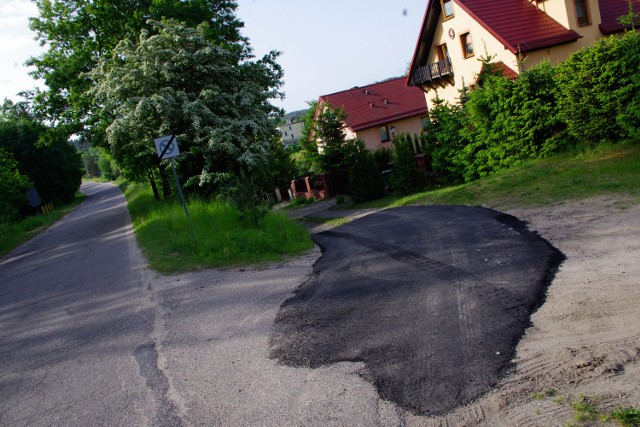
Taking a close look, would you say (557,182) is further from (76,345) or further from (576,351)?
(76,345)

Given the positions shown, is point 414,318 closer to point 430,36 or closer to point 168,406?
point 168,406

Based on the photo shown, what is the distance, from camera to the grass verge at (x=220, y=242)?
9.41m

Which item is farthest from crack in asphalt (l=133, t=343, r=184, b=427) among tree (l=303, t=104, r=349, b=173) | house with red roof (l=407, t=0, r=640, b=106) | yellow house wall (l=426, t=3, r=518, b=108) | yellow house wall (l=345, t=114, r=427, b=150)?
yellow house wall (l=345, t=114, r=427, b=150)

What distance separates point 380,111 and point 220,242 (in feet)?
113

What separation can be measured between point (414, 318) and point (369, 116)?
38.2 meters

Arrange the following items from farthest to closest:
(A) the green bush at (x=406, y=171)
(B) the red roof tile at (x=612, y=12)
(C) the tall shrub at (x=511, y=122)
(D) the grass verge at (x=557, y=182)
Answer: (B) the red roof tile at (x=612, y=12) → (A) the green bush at (x=406, y=171) → (C) the tall shrub at (x=511, y=122) → (D) the grass verge at (x=557, y=182)

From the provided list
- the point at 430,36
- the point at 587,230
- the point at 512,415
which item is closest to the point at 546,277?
the point at 587,230

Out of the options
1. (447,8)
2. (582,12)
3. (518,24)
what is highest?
(447,8)

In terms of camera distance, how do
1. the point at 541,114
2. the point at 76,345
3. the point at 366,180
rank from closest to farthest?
1. the point at 76,345
2. the point at 541,114
3. the point at 366,180

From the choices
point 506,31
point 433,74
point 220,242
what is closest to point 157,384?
point 220,242

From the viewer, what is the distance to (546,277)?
19.2 feet

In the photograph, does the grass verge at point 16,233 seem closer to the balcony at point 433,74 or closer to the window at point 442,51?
the balcony at point 433,74

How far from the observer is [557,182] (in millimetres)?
12305

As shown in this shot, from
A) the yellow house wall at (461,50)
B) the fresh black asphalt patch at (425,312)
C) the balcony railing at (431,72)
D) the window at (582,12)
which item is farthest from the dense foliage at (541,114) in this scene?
the window at (582,12)
